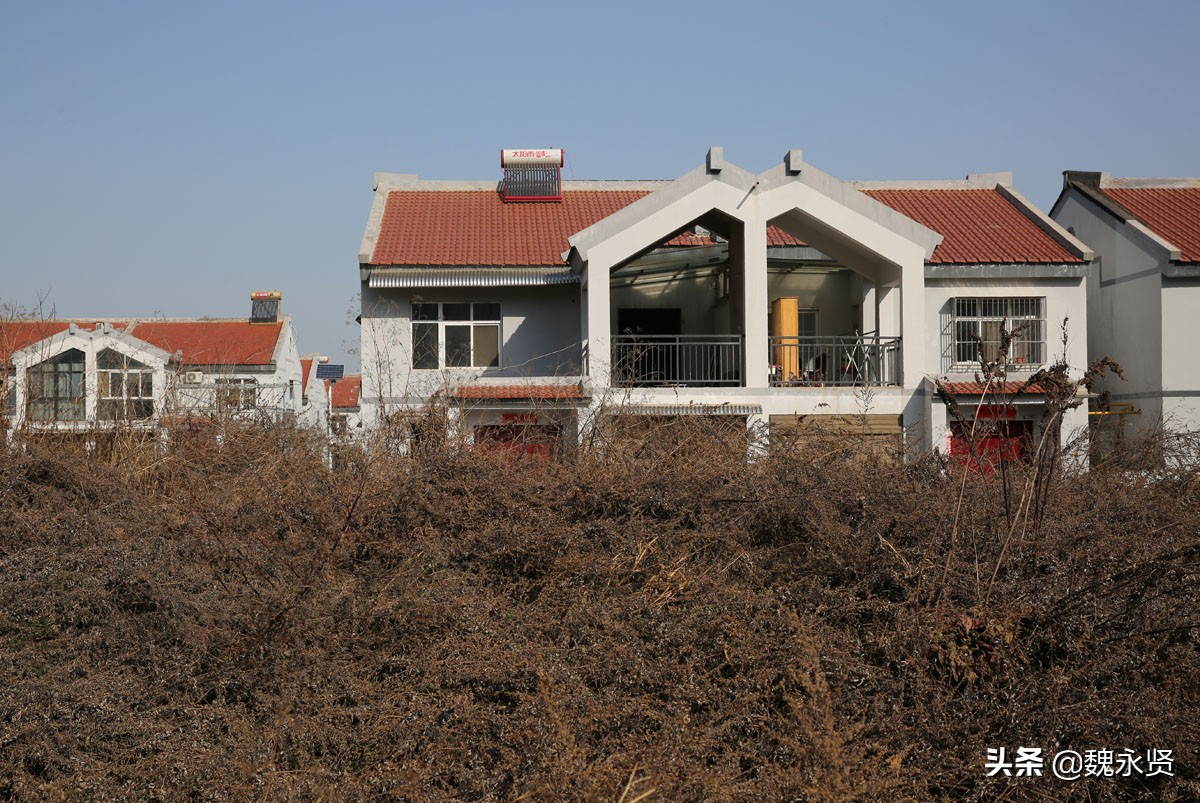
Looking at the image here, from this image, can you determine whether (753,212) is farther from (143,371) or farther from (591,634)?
(591,634)

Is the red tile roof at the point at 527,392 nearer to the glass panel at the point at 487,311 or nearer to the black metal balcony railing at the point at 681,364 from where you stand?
the black metal balcony railing at the point at 681,364

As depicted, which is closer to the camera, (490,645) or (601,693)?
(601,693)

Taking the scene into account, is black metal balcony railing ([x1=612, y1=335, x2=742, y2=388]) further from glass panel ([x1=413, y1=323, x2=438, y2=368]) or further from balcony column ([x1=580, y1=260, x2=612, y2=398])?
glass panel ([x1=413, y1=323, x2=438, y2=368])

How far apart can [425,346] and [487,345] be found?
1262 mm

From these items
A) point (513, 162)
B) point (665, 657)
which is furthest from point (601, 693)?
point (513, 162)

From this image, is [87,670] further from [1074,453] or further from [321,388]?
[321,388]

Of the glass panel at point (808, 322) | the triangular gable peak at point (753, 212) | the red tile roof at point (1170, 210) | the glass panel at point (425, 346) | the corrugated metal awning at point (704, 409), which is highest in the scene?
the red tile roof at point (1170, 210)

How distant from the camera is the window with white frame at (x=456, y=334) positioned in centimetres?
2098

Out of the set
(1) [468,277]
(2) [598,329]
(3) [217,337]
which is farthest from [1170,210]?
(3) [217,337]

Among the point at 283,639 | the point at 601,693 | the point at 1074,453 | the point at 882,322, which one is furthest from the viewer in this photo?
the point at 882,322

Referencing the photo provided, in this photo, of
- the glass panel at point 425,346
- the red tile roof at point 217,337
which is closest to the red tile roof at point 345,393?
the red tile roof at point 217,337

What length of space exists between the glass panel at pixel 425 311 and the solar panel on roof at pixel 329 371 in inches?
1179

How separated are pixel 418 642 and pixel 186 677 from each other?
159cm

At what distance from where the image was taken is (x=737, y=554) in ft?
28.6
